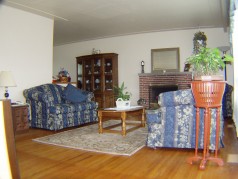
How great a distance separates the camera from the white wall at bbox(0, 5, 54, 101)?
4.91 m

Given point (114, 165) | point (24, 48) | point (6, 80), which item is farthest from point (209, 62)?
point (24, 48)

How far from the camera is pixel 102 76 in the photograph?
7.79 metres

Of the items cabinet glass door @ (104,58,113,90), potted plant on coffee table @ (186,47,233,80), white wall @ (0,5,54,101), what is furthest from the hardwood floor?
cabinet glass door @ (104,58,113,90)

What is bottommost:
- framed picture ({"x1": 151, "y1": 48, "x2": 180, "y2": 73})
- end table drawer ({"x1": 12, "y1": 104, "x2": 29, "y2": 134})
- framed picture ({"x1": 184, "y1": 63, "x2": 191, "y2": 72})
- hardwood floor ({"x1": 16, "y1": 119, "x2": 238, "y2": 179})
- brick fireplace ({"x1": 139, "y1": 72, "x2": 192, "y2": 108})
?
hardwood floor ({"x1": 16, "y1": 119, "x2": 238, "y2": 179})

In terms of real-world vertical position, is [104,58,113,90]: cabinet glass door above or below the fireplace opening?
above

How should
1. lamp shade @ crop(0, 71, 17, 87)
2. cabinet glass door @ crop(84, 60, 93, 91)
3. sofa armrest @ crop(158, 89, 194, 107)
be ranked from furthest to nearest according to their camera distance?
cabinet glass door @ crop(84, 60, 93, 91) → lamp shade @ crop(0, 71, 17, 87) → sofa armrest @ crop(158, 89, 194, 107)

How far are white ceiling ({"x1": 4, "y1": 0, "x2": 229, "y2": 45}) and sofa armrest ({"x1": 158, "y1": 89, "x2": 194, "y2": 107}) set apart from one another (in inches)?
105

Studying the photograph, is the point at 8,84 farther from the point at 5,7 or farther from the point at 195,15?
the point at 195,15

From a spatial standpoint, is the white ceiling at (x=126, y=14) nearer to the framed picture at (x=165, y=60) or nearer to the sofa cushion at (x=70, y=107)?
the framed picture at (x=165, y=60)

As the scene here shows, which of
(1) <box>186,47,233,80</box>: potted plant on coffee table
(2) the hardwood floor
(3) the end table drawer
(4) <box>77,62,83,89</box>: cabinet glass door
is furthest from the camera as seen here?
(4) <box>77,62,83,89</box>: cabinet glass door

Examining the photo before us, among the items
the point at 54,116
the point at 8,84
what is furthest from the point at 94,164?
the point at 8,84

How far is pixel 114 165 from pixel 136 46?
5.77 meters

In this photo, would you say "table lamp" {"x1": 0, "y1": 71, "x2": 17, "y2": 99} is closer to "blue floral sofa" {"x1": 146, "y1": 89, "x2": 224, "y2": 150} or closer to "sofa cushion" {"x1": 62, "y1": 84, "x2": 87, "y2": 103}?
"sofa cushion" {"x1": 62, "y1": 84, "x2": 87, "y2": 103}

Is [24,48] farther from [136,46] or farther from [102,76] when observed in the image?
[136,46]
